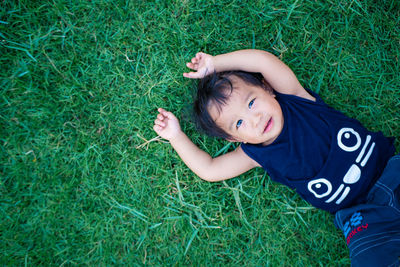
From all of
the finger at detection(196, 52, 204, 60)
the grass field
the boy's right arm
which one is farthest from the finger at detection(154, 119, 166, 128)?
the finger at detection(196, 52, 204, 60)

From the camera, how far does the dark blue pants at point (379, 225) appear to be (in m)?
1.68

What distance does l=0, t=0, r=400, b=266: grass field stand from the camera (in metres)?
2.11

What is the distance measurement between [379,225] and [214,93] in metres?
1.27

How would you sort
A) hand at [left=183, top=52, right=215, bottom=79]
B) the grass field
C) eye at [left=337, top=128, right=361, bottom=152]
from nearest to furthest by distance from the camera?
eye at [left=337, top=128, right=361, bottom=152] < hand at [left=183, top=52, right=215, bottom=79] < the grass field

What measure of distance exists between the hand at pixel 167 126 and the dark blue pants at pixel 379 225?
1252 mm

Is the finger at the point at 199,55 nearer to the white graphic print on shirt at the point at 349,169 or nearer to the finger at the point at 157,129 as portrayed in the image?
the finger at the point at 157,129

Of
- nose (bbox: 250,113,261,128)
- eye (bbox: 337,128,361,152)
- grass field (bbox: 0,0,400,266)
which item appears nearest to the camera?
nose (bbox: 250,113,261,128)

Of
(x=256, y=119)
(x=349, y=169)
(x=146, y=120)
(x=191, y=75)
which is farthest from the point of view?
(x=146, y=120)

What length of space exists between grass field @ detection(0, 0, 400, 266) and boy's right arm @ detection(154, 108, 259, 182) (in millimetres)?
118

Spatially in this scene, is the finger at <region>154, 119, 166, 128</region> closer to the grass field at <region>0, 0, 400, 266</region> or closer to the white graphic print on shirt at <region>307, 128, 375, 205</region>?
the grass field at <region>0, 0, 400, 266</region>

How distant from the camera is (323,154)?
72.4 inches

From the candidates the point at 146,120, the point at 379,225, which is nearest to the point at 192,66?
the point at 146,120

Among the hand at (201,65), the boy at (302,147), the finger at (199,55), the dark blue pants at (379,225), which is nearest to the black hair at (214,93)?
the boy at (302,147)

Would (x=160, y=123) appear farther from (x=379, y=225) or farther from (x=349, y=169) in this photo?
(x=379, y=225)
